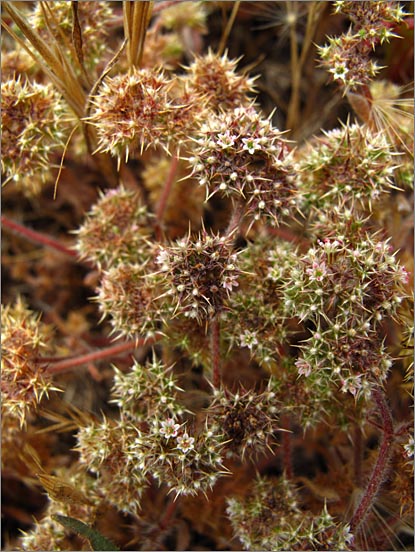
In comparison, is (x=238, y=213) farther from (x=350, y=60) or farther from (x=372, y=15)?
(x=372, y=15)

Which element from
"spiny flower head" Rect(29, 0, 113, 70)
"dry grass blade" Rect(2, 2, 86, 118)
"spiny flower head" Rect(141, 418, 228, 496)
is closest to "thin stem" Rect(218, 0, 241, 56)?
"spiny flower head" Rect(29, 0, 113, 70)

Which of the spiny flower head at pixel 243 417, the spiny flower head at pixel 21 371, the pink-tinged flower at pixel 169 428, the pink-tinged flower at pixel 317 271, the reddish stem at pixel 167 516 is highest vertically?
the pink-tinged flower at pixel 317 271

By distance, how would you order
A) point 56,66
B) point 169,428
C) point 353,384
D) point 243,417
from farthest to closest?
point 56,66, point 243,417, point 169,428, point 353,384

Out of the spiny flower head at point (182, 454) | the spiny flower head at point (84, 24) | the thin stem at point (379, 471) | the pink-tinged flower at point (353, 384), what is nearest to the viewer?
the pink-tinged flower at point (353, 384)

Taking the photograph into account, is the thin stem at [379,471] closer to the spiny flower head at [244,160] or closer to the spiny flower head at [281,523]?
the spiny flower head at [281,523]

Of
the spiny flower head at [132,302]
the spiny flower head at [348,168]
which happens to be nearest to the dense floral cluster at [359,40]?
the spiny flower head at [348,168]

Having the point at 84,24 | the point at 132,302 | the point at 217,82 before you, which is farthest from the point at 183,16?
the point at 132,302

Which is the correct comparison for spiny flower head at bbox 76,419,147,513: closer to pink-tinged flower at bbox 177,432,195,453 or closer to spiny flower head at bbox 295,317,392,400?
pink-tinged flower at bbox 177,432,195,453
